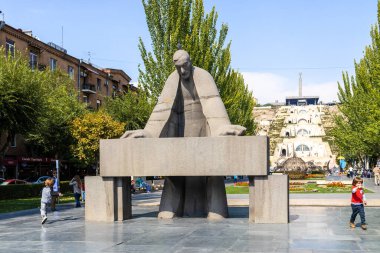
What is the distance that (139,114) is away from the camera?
54.8 meters

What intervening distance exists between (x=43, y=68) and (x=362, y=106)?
96.4 feet

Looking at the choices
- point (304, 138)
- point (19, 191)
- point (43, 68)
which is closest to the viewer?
point (19, 191)

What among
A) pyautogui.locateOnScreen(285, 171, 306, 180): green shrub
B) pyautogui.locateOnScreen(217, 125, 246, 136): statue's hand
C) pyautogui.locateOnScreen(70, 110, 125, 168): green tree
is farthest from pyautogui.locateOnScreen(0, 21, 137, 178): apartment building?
pyautogui.locateOnScreen(217, 125, 246, 136): statue's hand

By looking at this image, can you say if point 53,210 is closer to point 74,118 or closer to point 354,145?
point 74,118

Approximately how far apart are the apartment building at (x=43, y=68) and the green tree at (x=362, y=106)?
2265 cm

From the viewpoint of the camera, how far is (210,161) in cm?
1326

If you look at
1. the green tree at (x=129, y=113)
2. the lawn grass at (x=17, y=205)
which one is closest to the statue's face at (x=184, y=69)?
the lawn grass at (x=17, y=205)

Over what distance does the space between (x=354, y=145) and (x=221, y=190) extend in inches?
1796

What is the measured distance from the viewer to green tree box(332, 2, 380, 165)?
3566 cm

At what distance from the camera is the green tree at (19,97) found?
3073cm

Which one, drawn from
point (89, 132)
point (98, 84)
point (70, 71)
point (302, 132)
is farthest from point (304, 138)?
point (89, 132)

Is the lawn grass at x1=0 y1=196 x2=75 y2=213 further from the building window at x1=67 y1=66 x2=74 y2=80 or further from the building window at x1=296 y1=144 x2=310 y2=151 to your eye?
the building window at x1=296 y1=144 x2=310 y2=151

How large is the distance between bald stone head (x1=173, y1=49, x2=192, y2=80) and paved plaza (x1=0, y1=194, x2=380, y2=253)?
3898 mm

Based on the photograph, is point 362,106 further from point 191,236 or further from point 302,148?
point 302,148
